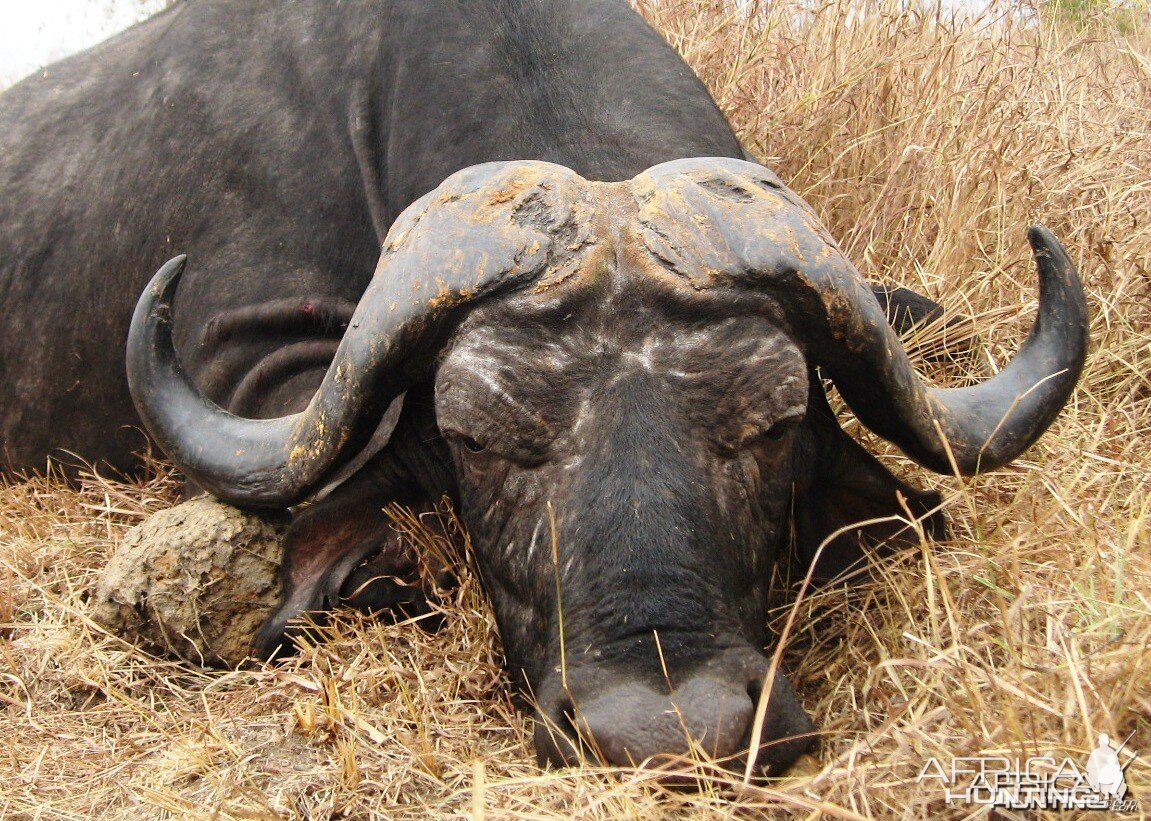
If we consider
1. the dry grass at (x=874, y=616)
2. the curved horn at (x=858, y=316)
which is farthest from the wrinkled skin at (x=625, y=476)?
the dry grass at (x=874, y=616)

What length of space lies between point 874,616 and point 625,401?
963 millimetres

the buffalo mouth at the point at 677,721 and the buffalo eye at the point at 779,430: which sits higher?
the buffalo eye at the point at 779,430

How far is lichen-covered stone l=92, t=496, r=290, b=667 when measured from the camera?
9.91 feet

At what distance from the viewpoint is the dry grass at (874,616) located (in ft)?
6.75

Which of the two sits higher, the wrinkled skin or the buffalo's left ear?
the wrinkled skin

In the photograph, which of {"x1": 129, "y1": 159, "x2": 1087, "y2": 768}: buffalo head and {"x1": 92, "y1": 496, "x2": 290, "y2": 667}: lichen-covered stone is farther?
{"x1": 92, "y1": 496, "x2": 290, "y2": 667}: lichen-covered stone

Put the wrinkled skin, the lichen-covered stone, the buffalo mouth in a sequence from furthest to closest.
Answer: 1. the lichen-covered stone
2. the wrinkled skin
3. the buffalo mouth

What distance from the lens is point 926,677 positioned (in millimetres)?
2342

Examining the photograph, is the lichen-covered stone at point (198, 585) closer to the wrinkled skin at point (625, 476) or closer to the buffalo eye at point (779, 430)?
the wrinkled skin at point (625, 476)

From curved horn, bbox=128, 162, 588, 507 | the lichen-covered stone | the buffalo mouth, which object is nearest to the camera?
the buffalo mouth

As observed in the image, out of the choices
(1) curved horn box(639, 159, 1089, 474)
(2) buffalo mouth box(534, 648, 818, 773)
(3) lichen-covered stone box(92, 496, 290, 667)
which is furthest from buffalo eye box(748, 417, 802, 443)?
(3) lichen-covered stone box(92, 496, 290, 667)

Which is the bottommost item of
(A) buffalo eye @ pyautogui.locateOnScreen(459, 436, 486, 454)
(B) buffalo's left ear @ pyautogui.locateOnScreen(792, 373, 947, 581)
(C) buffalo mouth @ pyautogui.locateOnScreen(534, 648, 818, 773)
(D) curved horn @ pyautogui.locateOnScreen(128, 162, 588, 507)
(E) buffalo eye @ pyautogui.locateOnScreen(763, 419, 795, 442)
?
(B) buffalo's left ear @ pyautogui.locateOnScreen(792, 373, 947, 581)

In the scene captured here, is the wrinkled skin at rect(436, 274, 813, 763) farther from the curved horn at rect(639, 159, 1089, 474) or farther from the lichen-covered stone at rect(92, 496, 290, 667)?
the lichen-covered stone at rect(92, 496, 290, 667)

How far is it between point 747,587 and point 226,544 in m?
1.38
